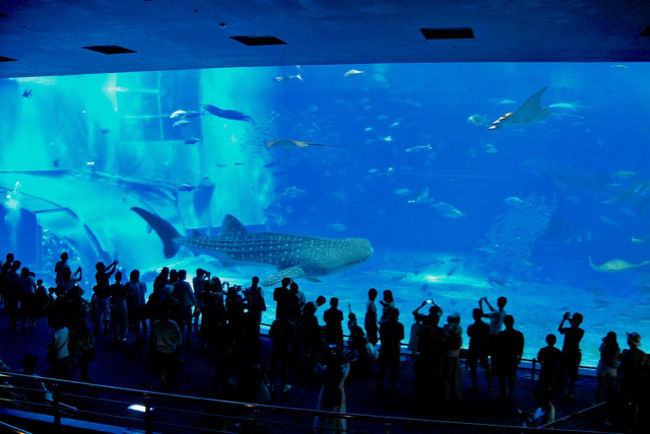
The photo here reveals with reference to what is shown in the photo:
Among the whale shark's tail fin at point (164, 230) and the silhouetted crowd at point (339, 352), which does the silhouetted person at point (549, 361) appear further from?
the whale shark's tail fin at point (164, 230)

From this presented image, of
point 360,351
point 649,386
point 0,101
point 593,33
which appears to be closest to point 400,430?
point 360,351

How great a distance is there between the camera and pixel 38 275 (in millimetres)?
40719

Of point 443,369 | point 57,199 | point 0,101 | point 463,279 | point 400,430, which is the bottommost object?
point 400,430

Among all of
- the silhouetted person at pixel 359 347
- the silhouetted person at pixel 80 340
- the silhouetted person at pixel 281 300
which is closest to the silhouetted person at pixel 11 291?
the silhouetted person at pixel 80 340

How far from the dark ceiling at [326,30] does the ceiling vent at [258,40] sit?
1.1 inches

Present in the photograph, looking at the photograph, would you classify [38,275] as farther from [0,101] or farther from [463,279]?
[463,279]

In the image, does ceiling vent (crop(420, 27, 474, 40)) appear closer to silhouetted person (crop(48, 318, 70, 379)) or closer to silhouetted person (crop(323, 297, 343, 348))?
silhouetted person (crop(323, 297, 343, 348))

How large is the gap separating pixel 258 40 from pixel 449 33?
2586 mm

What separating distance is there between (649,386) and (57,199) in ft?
122

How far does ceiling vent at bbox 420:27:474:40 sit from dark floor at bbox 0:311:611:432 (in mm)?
4392

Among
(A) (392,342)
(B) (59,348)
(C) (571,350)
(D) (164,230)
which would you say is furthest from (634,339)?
(D) (164,230)

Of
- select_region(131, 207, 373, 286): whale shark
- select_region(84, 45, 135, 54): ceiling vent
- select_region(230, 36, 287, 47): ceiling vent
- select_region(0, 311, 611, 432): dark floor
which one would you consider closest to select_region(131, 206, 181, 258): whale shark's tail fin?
select_region(131, 207, 373, 286): whale shark

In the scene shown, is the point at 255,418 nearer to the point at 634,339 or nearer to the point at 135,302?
the point at 634,339

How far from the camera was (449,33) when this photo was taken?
18.9ft
